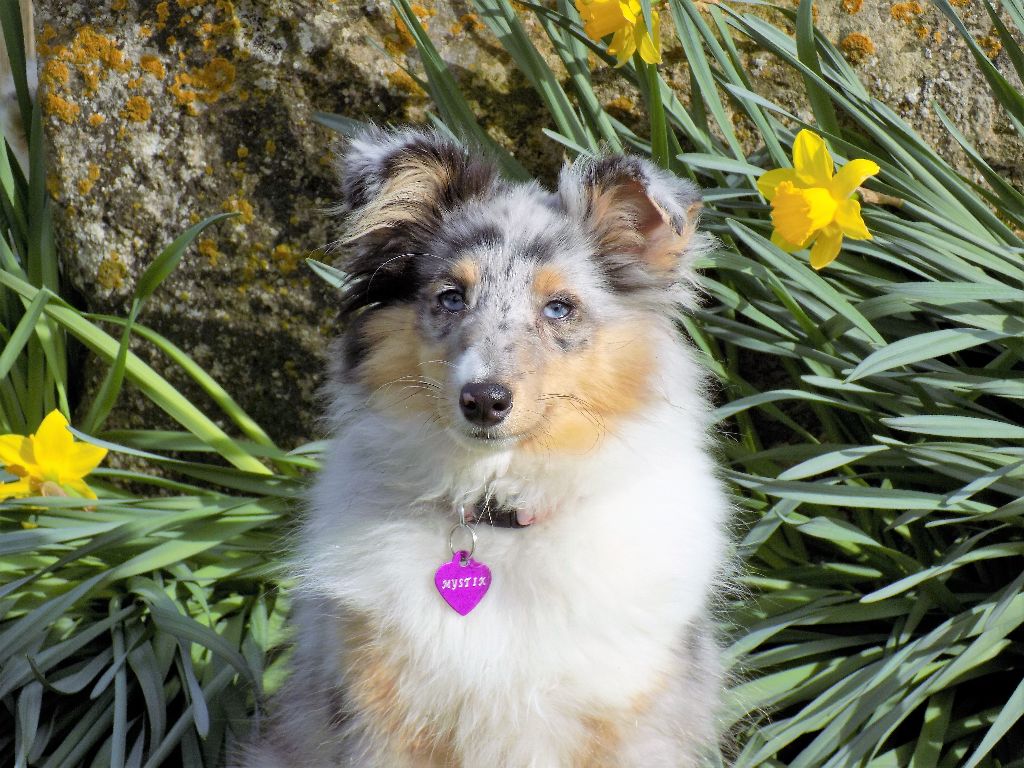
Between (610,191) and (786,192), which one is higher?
(786,192)

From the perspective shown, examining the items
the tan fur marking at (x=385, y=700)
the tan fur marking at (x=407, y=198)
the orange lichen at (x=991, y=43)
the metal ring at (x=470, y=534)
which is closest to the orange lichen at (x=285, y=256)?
the tan fur marking at (x=407, y=198)

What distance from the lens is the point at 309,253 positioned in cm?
356

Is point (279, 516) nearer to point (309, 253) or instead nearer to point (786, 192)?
point (309, 253)

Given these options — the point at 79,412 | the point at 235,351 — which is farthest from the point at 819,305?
the point at 79,412

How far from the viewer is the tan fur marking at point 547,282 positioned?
2.23m

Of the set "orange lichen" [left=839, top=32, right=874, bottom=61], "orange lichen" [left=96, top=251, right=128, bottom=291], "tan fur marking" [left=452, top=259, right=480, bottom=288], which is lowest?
"orange lichen" [left=96, top=251, right=128, bottom=291]

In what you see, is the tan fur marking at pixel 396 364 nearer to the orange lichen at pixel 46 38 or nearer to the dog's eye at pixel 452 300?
the dog's eye at pixel 452 300

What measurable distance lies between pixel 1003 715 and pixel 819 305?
1156 mm

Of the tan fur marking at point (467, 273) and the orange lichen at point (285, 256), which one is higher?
the tan fur marking at point (467, 273)

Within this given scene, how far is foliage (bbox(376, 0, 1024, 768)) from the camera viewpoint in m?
2.52

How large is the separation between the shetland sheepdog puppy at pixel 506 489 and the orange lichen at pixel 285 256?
1153 mm

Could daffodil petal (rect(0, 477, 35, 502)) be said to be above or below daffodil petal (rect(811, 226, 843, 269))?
below

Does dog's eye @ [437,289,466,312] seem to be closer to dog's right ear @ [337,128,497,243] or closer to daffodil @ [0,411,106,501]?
dog's right ear @ [337,128,497,243]

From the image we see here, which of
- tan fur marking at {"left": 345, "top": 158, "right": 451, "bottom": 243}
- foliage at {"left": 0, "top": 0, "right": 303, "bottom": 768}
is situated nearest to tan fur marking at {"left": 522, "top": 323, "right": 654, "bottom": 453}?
tan fur marking at {"left": 345, "top": 158, "right": 451, "bottom": 243}
